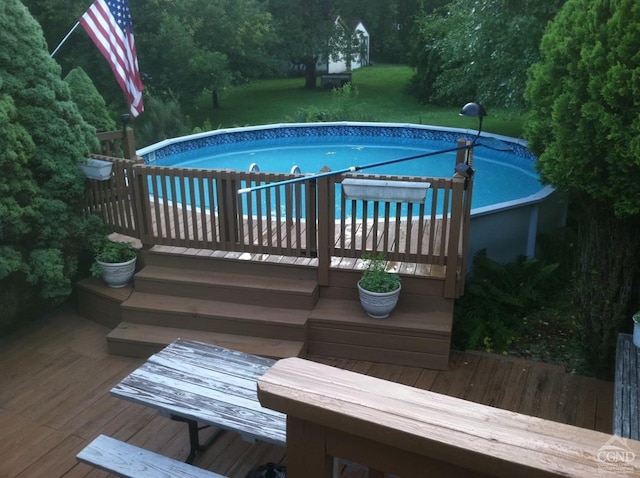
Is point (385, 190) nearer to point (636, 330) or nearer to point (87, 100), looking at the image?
point (636, 330)

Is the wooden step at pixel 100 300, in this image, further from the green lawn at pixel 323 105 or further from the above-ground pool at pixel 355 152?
the green lawn at pixel 323 105

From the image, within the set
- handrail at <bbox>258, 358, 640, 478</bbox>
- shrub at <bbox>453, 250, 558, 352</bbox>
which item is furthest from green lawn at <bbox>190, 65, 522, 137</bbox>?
handrail at <bbox>258, 358, 640, 478</bbox>

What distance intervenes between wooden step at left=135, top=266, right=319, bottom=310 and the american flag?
218cm

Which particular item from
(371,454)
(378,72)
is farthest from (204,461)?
(378,72)

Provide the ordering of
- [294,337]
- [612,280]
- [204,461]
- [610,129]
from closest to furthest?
[610,129]
[204,461]
[612,280]
[294,337]

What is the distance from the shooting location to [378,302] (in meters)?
4.68

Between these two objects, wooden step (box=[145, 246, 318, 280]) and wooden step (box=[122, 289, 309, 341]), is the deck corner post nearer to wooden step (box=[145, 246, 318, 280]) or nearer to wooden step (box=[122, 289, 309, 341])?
wooden step (box=[145, 246, 318, 280])

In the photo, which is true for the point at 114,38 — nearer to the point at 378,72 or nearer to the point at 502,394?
the point at 502,394

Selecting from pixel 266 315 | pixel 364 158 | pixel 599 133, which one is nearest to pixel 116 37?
pixel 266 315

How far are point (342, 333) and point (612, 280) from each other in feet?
7.04

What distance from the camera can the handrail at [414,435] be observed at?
35.9 inches

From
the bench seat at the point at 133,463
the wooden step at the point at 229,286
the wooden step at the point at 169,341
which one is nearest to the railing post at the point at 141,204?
the wooden step at the point at 229,286

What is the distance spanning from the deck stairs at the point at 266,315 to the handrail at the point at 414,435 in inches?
138

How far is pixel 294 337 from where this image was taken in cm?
482
